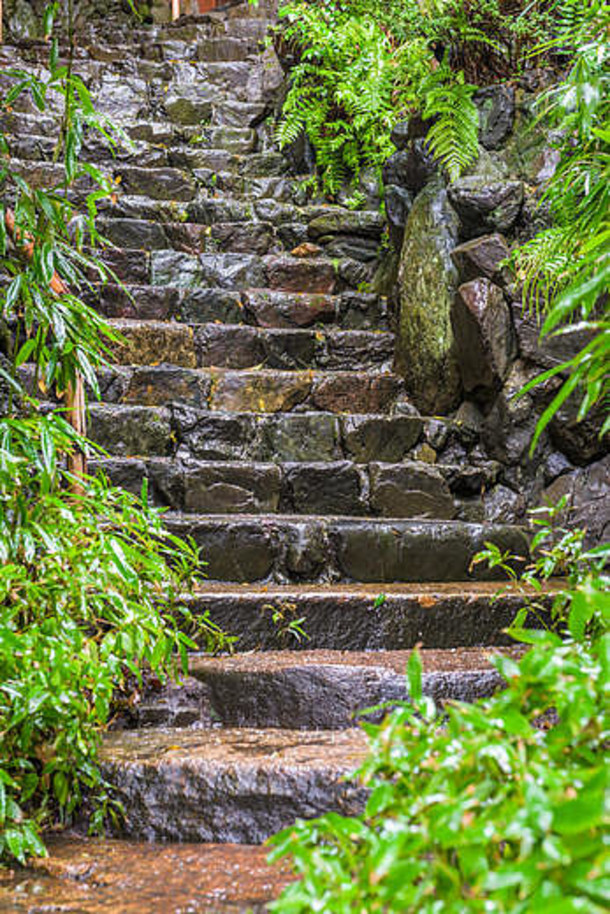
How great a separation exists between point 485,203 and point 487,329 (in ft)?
2.44

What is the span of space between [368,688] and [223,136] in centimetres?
617

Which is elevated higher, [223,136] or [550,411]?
[223,136]

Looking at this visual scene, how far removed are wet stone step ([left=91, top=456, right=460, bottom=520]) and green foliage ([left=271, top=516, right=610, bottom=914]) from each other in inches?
91.5

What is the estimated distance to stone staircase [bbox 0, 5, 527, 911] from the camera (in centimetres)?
165

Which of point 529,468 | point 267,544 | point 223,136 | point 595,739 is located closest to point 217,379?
point 267,544

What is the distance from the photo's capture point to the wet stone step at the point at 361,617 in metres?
2.46

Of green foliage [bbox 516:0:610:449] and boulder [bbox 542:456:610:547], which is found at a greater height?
green foliage [bbox 516:0:610:449]

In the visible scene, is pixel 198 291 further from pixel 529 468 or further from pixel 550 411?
pixel 550 411

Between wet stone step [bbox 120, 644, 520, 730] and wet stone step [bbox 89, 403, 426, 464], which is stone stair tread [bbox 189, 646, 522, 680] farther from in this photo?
wet stone step [bbox 89, 403, 426, 464]

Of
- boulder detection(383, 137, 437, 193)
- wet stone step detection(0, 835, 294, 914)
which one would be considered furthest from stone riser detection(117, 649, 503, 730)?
boulder detection(383, 137, 437, 193)

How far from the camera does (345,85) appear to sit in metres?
5.55

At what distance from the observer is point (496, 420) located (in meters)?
3.74

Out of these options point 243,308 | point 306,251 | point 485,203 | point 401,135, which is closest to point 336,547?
point 485,203

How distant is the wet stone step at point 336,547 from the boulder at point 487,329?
3.28ft
